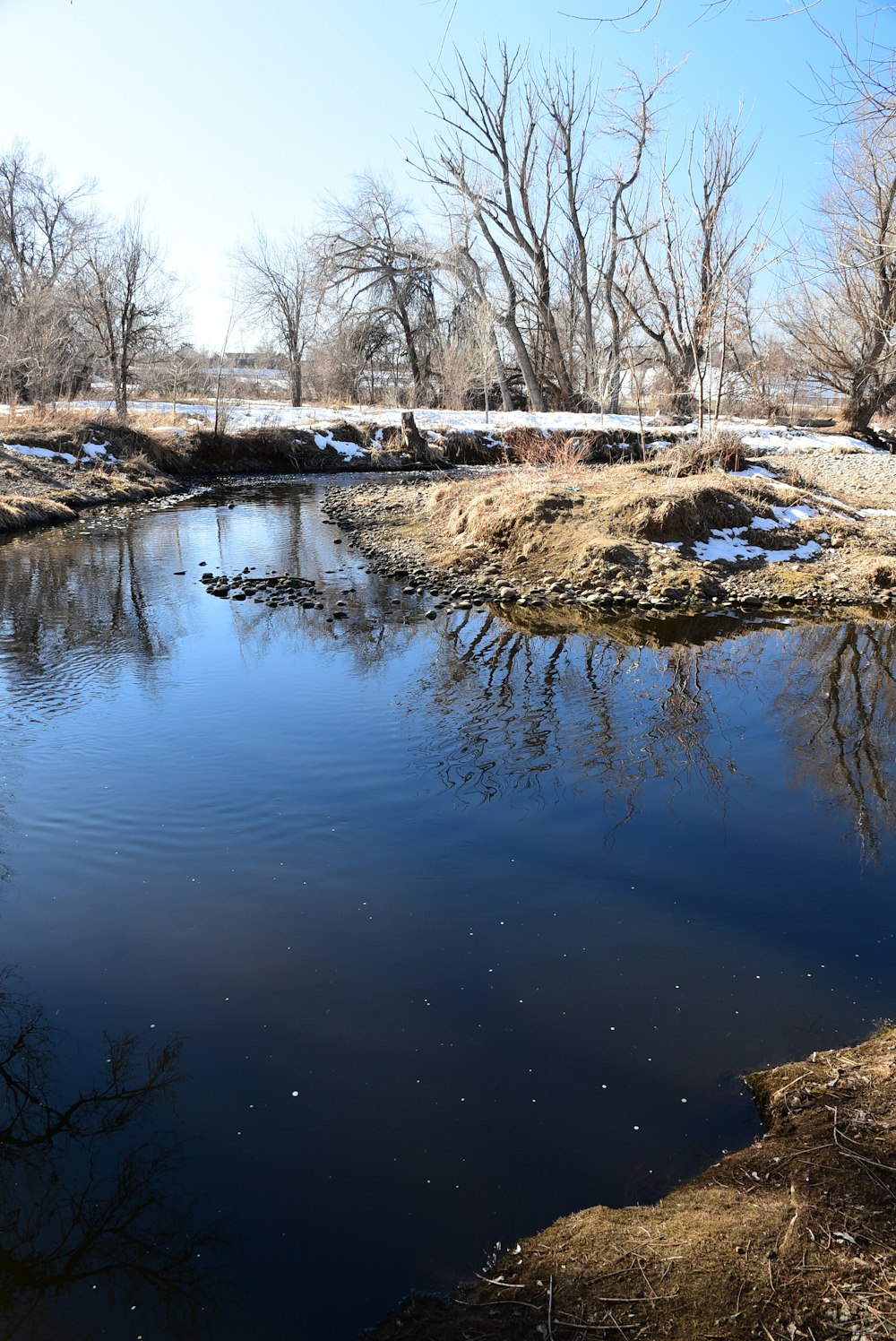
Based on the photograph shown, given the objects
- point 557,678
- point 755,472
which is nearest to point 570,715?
point 557,678

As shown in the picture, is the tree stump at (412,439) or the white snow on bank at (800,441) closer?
the white snow on bank at (800,441)

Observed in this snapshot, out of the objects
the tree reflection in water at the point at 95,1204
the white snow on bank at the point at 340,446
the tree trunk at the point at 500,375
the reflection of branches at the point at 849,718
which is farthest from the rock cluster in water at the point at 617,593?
the tree trunk at the point at 500,375

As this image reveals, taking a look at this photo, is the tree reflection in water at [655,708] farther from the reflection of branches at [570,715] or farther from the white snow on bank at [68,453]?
the white snow on bank at [68,453]

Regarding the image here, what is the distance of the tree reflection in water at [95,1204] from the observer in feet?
8.24

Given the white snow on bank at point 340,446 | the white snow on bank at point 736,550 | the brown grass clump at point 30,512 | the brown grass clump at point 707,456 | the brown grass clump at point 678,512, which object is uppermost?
the white snow on bank at point 340,446

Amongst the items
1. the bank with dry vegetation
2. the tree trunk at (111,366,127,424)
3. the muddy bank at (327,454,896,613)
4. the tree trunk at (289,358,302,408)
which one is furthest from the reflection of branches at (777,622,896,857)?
the tree trunk at (289,358,302,408)

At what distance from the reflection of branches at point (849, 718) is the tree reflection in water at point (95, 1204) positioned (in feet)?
13.5

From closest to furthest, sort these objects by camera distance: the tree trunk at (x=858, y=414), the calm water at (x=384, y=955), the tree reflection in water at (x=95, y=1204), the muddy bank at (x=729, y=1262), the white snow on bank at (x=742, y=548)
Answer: the muddy bank at (x=729, y=1262), the tree reflection in water at (x=95, y=1204), the calm water at (x=384, y=955), the white snow on bank at (x=742, y=548), the tree trunk at (x=858, y=414)

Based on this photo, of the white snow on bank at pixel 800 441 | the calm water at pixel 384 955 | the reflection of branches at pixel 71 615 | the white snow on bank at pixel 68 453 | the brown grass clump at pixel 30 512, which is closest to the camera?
the calm water at pixel 384 955

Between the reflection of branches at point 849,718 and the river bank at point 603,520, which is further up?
the river bank at point 603,520

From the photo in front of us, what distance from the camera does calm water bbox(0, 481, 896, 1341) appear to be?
2.75 m

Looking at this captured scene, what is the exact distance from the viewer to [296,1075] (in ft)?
11.0

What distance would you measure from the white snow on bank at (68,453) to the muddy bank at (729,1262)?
2078 centimetres

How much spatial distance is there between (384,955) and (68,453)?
20.4 metres
